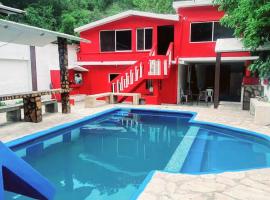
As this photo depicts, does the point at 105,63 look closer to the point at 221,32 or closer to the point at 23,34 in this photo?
the point at 221,32

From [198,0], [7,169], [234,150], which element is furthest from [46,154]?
[198,0]

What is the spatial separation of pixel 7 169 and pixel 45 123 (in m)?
6.36

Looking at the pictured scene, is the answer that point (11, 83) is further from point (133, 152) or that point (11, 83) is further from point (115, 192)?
point (115, 192)

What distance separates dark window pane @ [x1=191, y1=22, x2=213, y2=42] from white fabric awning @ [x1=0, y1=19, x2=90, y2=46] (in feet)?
22.6

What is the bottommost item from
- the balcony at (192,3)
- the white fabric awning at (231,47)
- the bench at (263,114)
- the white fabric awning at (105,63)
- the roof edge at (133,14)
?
the bench at (263,114)

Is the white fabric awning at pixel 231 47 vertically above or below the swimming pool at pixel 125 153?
above

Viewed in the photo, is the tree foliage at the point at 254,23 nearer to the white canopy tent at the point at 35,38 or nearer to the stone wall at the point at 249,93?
the stone wall at the point at 249,93

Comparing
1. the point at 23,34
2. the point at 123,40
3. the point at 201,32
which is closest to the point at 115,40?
the point at 123,40

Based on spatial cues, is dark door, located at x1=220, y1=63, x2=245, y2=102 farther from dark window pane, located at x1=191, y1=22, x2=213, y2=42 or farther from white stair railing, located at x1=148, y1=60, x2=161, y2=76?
white stair railing, located at x1=148, y1=60, x2=161, y2=76

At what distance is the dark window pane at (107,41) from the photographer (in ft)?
46.3

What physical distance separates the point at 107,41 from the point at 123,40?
1023 mm

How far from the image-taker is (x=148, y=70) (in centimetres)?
1174

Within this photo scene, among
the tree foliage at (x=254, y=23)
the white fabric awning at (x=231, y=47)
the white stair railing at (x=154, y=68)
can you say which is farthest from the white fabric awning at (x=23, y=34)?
the tree foliage at (x=254, y=23)

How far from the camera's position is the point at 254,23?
25.8ft
